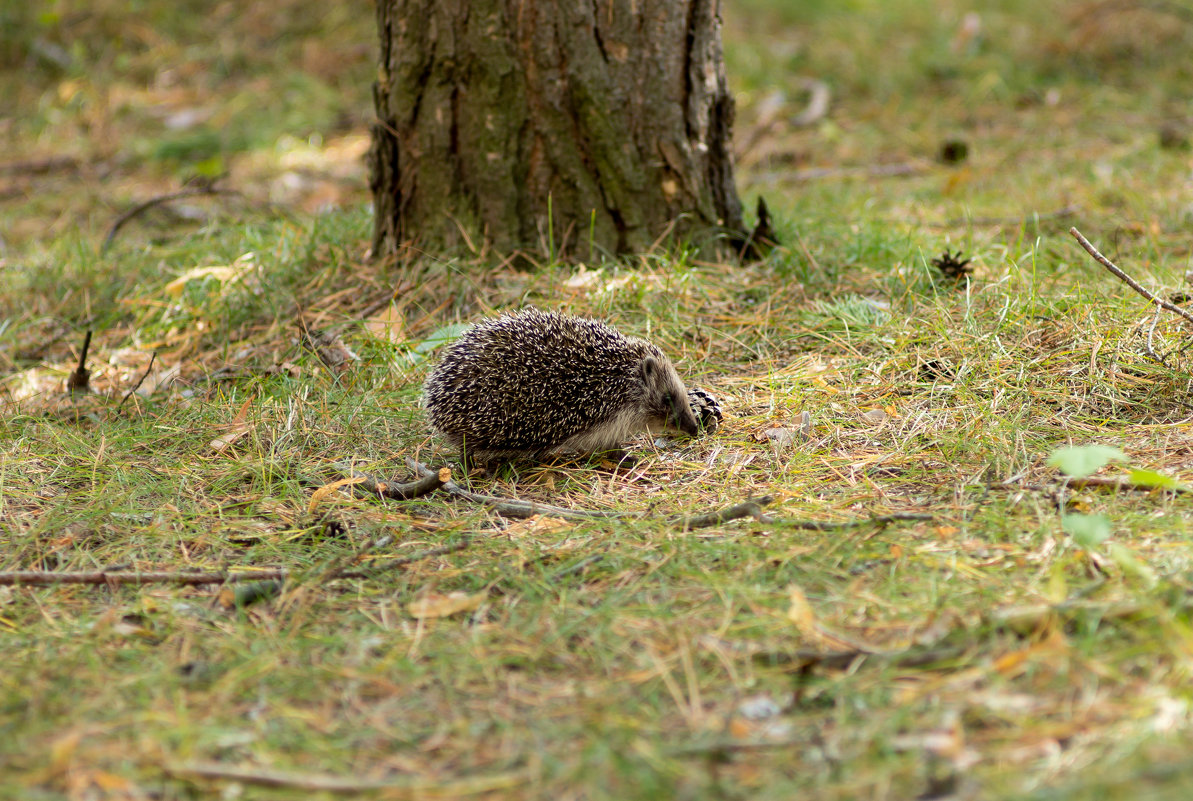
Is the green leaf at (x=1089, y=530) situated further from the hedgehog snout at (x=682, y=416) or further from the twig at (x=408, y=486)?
the twig at (x=408, y=486)

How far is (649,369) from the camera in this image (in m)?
4.49

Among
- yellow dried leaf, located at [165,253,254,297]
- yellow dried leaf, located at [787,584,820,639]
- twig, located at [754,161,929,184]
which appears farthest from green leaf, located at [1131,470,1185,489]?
twig, located at [754,161,929,184]

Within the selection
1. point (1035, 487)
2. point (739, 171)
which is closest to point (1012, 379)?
point (1035, 487)

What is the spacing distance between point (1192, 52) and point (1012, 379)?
741cm

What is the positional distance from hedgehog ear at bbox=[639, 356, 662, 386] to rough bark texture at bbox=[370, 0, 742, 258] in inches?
43.2

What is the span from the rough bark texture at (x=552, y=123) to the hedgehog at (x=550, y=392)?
1.12 m

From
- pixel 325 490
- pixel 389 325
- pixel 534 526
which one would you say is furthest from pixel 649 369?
pixel 325 490

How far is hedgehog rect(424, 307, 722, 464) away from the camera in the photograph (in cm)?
410

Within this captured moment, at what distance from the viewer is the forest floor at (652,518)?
89.9 inches

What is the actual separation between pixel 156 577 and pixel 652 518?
1632mm

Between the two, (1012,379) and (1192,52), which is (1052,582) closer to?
(1012,379)

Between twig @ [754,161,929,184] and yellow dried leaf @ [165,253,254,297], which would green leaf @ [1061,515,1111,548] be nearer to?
yellow dried leaf @ [165,253,254,297]

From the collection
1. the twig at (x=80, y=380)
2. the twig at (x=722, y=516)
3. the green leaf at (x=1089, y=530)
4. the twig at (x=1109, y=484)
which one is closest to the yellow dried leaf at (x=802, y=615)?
the twig at (x=722, y=516)

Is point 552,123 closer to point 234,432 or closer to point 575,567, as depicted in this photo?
point 234,432
